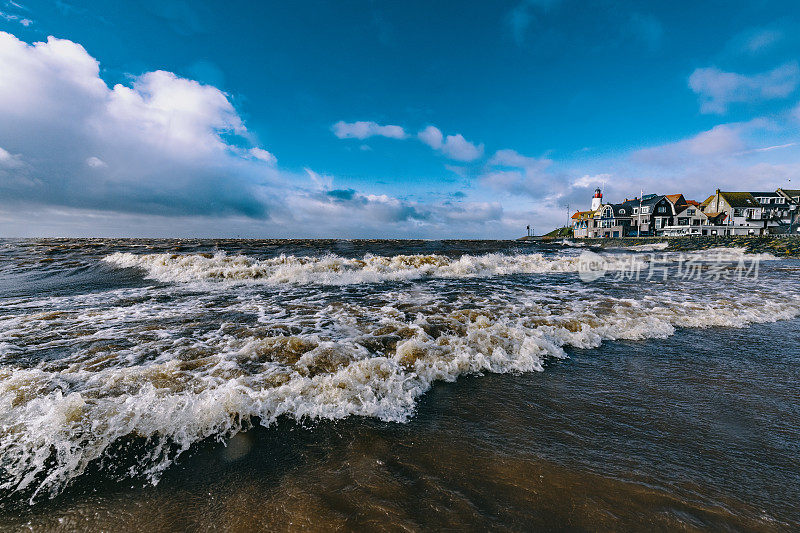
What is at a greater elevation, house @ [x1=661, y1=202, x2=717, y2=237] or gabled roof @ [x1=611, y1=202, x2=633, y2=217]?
gabled roof @ [x1=611, y1=202, x2=633, y2=217]

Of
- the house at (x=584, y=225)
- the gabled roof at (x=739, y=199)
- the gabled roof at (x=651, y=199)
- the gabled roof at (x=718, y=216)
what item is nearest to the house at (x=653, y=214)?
the gabled roof at (x=651, y=199)

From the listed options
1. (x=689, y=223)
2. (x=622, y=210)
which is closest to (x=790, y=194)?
(x=689, y=223)

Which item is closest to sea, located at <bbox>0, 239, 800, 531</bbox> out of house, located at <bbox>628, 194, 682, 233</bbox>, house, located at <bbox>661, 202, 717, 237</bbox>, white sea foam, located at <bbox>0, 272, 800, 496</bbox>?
white sea foam, located at <bbox>0, 272, 800, 496</bbox>

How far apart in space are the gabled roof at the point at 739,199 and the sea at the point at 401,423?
8335cm

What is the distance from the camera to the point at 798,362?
489cm

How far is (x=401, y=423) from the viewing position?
339 centimetres

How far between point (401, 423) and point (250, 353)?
3159 millimetres

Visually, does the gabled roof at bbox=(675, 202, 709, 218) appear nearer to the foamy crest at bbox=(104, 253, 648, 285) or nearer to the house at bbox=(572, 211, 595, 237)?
the house at bbox=(572, 211, 595, 237)

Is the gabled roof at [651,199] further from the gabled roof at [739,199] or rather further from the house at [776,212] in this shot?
the house at [776,212]

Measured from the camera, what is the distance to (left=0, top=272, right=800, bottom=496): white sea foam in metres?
3.13

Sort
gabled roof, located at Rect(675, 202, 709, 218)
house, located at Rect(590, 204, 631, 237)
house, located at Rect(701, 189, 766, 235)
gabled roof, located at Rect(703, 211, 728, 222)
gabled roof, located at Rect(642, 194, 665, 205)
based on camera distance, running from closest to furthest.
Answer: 1. house, located at Rect(701, 189, 766, 235)
2. gabled roof, located at Rect(703, 211, 728, 222)
3. gabled roof, located at Rect(675, 202, 709, 218)
4. gabled roof, located at Rect(642, 194, 665, 205)
5. house, located at Rect(590, 204, 631, 237)

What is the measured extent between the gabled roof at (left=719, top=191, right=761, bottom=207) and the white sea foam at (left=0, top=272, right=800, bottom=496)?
79.2m

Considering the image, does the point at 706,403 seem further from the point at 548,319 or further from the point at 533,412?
the point at 548,319

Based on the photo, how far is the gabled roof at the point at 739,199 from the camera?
63.0 meters
